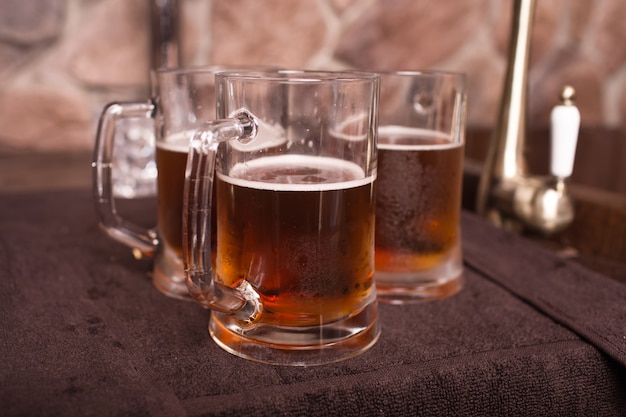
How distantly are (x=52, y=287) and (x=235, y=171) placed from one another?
0.21m

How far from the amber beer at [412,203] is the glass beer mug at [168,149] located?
16cm

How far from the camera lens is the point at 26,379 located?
1.27 ft

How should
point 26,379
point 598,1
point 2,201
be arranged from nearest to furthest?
point 26,379
point 2,201
point 598,1

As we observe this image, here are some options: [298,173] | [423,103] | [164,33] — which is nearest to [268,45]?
[164,33]

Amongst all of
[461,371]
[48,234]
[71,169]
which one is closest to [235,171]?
[461,371]

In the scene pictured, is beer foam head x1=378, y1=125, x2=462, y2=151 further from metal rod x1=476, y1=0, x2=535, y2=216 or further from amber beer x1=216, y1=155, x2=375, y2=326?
metal rod x1=476, y1=0, x2=535, y2=216

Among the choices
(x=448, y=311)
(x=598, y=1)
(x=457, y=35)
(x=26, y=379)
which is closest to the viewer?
(x=26, y=379)

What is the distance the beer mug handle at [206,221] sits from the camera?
0.42 metres

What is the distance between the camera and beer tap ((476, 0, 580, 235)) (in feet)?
2.34

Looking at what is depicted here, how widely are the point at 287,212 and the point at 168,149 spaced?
0.53 ft

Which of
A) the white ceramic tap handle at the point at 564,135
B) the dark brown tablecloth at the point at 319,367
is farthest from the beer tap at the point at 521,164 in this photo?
the dark brown tablecloth at the point at 319,367

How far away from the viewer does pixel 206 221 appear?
43 cm

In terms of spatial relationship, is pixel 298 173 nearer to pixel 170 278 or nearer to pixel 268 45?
pixel 170 278

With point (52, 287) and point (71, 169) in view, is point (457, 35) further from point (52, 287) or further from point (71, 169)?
point (52, 287)
